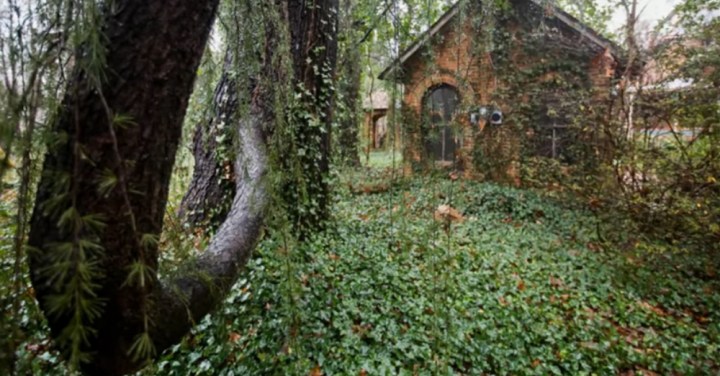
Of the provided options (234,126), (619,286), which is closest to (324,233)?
(234,126)

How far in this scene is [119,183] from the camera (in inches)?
34.1

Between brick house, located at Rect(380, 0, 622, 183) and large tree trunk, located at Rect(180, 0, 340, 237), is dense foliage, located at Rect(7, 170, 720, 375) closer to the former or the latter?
large tree trunk, located at Rect(180, 0, 340, 237)

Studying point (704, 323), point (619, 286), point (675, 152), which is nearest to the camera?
point (704, 323)

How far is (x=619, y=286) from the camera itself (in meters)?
4.15

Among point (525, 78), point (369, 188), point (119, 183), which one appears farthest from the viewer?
point (525, 78)

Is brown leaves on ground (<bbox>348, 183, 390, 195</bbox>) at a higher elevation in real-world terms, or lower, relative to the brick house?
lower

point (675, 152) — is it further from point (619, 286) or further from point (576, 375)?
point (576, 375)

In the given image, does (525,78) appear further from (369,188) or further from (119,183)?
(119,183)

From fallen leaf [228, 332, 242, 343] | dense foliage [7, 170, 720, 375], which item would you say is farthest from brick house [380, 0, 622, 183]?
fallen leaf [228, 332, 242, 343]

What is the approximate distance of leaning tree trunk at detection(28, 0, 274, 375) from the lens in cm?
77

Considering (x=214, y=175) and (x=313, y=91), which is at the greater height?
(x=313, y=91)

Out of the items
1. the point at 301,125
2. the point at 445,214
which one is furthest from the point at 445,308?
the point at 301,125

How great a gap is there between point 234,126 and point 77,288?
132 centimetres

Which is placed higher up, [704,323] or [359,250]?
[359,250]
